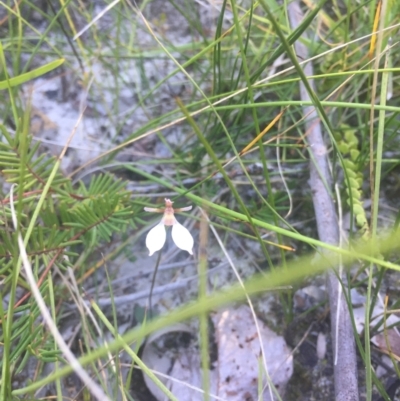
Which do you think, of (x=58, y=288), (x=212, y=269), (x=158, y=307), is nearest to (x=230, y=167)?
(x=212, y=269)

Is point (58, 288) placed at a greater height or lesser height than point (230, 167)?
lesser

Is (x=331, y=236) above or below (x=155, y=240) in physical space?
below

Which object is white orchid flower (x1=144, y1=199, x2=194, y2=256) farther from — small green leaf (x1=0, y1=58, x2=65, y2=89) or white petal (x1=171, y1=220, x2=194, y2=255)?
small green leaf (x1=0, y1=58, x2=65, y2=89)

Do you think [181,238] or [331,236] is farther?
[331,236]

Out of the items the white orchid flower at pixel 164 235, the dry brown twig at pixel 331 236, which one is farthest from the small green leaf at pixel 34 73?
the dry brown twig at pixel 331 236

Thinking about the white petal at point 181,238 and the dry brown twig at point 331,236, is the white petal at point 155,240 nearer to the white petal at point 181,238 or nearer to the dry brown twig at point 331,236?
the white petal at point 181,238

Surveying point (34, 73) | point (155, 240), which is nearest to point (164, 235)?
point (155, 240)

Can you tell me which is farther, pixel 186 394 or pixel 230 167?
pixel 230 167

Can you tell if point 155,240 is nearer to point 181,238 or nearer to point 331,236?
point 181,238

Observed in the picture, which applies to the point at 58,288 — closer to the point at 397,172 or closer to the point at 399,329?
the point at 399,329
